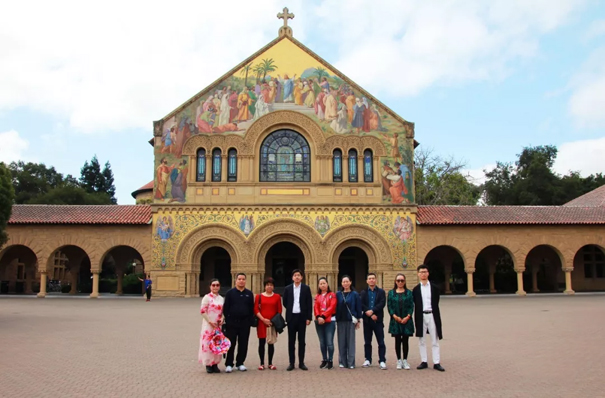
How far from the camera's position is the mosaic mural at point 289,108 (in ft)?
101

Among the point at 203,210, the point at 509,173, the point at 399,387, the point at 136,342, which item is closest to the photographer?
the point at 399,387

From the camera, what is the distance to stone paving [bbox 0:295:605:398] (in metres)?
8.13

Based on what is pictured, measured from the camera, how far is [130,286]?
38031 millimetres

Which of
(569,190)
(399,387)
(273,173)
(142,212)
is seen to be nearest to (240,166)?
(273,173)

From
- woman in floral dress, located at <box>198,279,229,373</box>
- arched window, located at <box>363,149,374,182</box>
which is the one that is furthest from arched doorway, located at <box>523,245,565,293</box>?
woman in floral dress, located at <box>198,279,229,373</box>

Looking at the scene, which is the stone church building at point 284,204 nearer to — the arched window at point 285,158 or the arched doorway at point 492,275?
the arched window at point 285,158

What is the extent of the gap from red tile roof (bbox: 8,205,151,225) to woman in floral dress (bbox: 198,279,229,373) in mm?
21332

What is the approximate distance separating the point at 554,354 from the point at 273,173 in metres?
21.4

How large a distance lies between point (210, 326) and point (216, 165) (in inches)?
856

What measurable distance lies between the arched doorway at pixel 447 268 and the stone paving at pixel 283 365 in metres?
17.6

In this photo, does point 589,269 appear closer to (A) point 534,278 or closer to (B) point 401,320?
(A) point 534,278

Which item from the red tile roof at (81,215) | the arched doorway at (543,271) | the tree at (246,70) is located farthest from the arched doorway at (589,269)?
the red tile roof at (81,215)

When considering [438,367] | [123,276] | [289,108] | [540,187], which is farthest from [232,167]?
[540,187]

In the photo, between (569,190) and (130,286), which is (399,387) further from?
(569,190)
